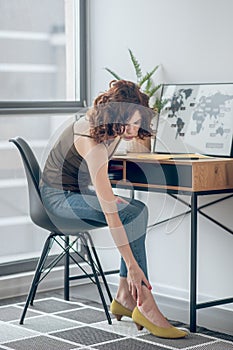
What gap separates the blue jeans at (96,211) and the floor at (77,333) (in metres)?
0.29

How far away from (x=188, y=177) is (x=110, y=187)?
1.28ft

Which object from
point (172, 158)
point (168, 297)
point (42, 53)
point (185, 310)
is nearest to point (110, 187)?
point (172, 158)

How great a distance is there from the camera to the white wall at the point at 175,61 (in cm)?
402

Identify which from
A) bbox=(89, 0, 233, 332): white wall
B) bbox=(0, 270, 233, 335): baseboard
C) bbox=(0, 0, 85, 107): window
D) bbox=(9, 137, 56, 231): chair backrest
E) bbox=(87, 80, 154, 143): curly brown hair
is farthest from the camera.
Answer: bbox=(0, 0, 85, 107): window

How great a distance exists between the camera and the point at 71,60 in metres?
4.84

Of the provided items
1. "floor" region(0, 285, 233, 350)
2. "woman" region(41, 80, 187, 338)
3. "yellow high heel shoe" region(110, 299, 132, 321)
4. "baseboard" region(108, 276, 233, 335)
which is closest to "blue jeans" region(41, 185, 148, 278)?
"woman" region(41, 80, 187, 338)

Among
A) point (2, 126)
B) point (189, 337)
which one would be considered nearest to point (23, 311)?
point (189, 337)

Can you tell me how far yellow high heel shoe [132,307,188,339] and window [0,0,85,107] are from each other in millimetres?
1533

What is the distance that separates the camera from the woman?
3484 millimetres

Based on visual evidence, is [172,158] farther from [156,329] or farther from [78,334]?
[78,334]

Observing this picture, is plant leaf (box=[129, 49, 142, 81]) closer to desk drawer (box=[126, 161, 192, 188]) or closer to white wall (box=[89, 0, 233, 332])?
white wall (box=[89, 0, 233, 332])

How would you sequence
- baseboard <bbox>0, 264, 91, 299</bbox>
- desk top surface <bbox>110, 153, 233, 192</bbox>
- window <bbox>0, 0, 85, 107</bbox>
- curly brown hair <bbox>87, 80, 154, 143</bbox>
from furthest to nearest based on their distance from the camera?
window <bbox>0, 0, 85, 107</bbox> < baseboard <bbox>0, 264, 91, 299</bbox> < desk top surface <bbox>110, 153, 233, 192</bbox> < curly brown hair <bbox>87, 80, 154, 143</bbox>

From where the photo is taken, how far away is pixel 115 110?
3541 mm

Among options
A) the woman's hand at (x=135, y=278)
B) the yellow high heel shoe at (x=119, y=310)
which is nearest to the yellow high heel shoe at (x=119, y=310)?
the yellow high heel shoe at (x=119, y=310)
